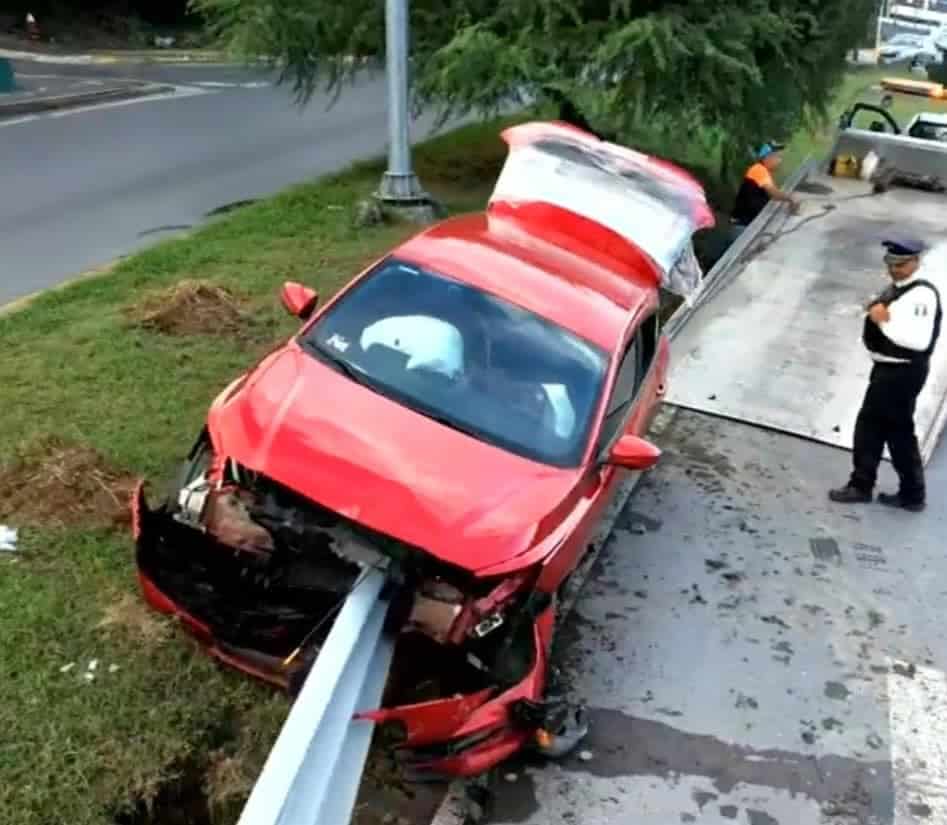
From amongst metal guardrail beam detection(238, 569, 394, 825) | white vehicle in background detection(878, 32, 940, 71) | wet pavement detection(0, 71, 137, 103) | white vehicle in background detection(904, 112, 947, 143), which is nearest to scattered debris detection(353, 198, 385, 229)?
white vehicle in background detection(904, 112, 947, 143)

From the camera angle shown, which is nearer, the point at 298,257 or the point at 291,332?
the point at 291,332

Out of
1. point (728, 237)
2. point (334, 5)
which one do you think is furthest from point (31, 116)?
point (728, 237)

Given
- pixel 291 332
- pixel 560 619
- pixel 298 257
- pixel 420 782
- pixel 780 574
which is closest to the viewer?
pixel 420 782

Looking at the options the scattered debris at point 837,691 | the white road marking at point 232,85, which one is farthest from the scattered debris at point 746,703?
the white road marking at point 232,85

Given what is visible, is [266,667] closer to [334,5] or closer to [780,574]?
[780,574]

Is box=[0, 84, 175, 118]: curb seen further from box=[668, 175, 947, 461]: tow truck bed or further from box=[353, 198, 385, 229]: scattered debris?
box=[668, 175, 947, 461]: tow truck bed

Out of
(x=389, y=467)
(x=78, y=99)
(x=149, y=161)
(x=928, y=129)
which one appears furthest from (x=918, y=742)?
(x=78, y=99)

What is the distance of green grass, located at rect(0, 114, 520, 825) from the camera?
14.4ft

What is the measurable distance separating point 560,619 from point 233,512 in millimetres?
1905

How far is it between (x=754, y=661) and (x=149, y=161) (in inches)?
489

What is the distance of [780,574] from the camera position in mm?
6641

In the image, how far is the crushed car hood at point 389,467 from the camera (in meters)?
4.50

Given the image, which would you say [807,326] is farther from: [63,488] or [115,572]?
[115,572]

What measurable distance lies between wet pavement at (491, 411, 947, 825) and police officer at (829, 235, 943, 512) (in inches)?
9.4
